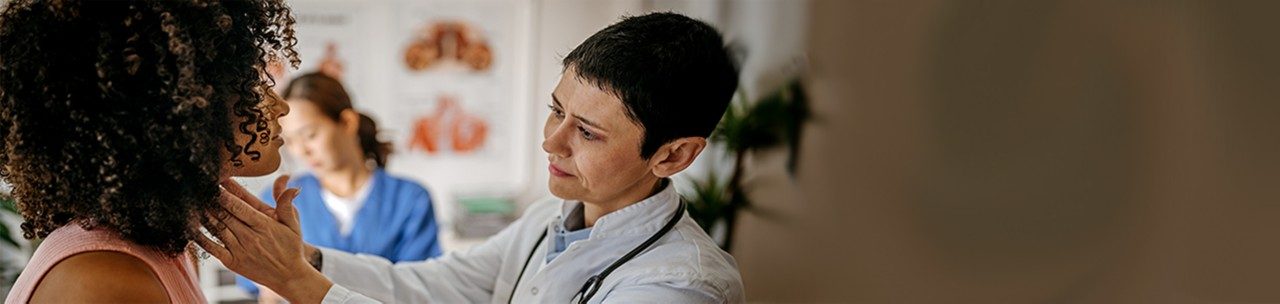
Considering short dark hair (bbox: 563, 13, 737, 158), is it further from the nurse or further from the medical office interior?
the nurse

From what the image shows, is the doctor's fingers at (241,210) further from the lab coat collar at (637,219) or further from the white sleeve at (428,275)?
the lab coat collar at (637,219)

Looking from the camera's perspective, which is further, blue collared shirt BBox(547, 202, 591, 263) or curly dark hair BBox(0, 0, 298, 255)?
blue collared shirt BBox(547, 202, 591, 263)

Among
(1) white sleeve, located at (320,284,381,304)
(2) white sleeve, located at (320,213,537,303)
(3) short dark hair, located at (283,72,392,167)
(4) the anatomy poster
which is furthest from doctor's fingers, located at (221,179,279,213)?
(4) the anatomy poster

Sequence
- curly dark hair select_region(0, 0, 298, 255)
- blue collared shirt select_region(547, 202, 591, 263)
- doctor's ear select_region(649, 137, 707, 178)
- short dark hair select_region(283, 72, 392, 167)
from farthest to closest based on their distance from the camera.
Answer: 1. short dark hair select_region(283, 72, 392, 167)
2. blue collared shirt select_region(547, 202, 591, 263)
3. doctor's ear select_region(649, 137, 707, 178)
4. curly dark hair select_region(0, 0, 298, 255)

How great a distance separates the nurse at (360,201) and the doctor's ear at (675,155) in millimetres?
1427

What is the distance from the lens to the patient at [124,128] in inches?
36.2

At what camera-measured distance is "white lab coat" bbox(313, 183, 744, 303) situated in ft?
3.95

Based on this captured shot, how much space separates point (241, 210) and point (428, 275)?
47 centimetres

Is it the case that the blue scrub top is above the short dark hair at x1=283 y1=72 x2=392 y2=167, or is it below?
below

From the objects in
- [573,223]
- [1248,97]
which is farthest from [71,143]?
[1248,97]

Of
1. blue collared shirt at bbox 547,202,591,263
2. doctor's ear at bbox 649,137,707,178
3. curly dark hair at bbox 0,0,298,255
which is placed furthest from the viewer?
blue collared shirt at bbox 547,202,591,263

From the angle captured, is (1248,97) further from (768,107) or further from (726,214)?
(726,214)

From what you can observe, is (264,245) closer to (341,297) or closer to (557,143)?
(341,297)

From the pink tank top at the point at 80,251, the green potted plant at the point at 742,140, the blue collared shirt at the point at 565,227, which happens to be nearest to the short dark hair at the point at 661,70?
the blue collared shirt at the point at 565,227
